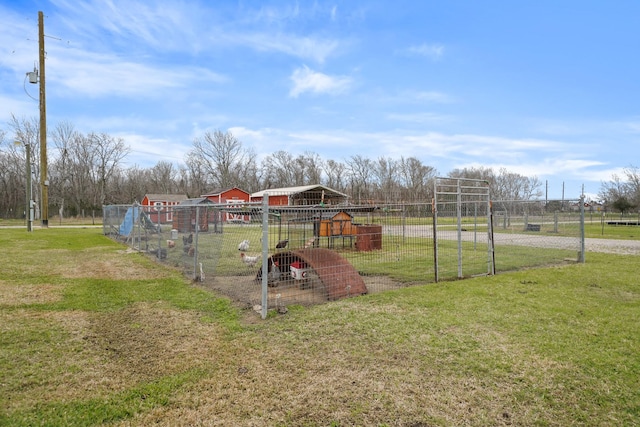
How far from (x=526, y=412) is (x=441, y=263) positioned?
7888mm

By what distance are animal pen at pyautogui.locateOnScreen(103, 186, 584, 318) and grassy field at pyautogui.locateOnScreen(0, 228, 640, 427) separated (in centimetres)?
80

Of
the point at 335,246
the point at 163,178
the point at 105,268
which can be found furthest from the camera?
the point at 163,178

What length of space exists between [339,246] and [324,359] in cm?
458

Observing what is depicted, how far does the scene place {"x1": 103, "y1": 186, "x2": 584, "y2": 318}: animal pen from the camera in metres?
6.27

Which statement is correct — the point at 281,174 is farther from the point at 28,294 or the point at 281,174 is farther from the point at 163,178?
the point at 28,294

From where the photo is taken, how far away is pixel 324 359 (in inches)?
149

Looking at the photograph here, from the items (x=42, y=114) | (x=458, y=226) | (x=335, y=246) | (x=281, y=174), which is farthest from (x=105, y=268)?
(x=281, y=174)

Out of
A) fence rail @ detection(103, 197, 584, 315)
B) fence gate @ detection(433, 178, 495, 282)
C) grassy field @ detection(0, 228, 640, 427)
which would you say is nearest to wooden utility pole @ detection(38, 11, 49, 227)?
fence rail @ detection(103, 197, 584, 315)

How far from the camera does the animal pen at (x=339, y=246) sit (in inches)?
247

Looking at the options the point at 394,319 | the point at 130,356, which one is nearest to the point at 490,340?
the point at 394,319

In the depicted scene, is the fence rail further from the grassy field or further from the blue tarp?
the blue tarp

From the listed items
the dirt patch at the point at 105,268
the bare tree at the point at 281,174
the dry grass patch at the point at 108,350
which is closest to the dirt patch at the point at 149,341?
the dry grass patch at the point at 108,350

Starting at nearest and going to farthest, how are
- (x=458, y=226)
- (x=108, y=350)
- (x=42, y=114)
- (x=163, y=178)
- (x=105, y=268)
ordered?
(x=108, y=350) → (x=458, y=226) → (x=105, y=268) → (x=42, y=114) → (x=163, y=178)

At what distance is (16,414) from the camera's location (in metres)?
2.75
